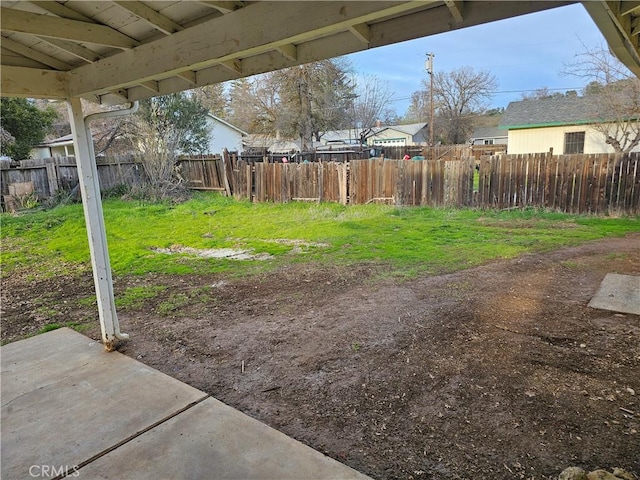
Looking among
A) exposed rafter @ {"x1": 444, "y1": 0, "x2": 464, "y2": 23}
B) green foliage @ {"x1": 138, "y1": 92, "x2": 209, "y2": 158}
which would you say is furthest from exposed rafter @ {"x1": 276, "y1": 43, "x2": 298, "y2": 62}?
green foliage @ {"x1": 138, "y1": 92, "x2": 209, "y2": 158}

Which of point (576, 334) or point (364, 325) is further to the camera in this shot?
point (364, 325)

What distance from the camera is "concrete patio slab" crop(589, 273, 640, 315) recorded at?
3.93 metres

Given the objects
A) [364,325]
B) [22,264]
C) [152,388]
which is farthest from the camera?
[22,264]

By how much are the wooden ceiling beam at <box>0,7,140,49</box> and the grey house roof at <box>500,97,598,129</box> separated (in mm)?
17272

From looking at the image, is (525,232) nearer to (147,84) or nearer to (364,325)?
(364,325)

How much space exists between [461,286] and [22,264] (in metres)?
6.55

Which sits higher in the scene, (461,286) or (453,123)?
(453,123)

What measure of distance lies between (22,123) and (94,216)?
16.8 meters

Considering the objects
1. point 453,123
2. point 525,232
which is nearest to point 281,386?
point 525,232

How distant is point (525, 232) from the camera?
24.2 feet

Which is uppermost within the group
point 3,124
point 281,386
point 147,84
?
point 3,124

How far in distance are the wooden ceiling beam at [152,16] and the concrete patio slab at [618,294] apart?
14.4 ft
